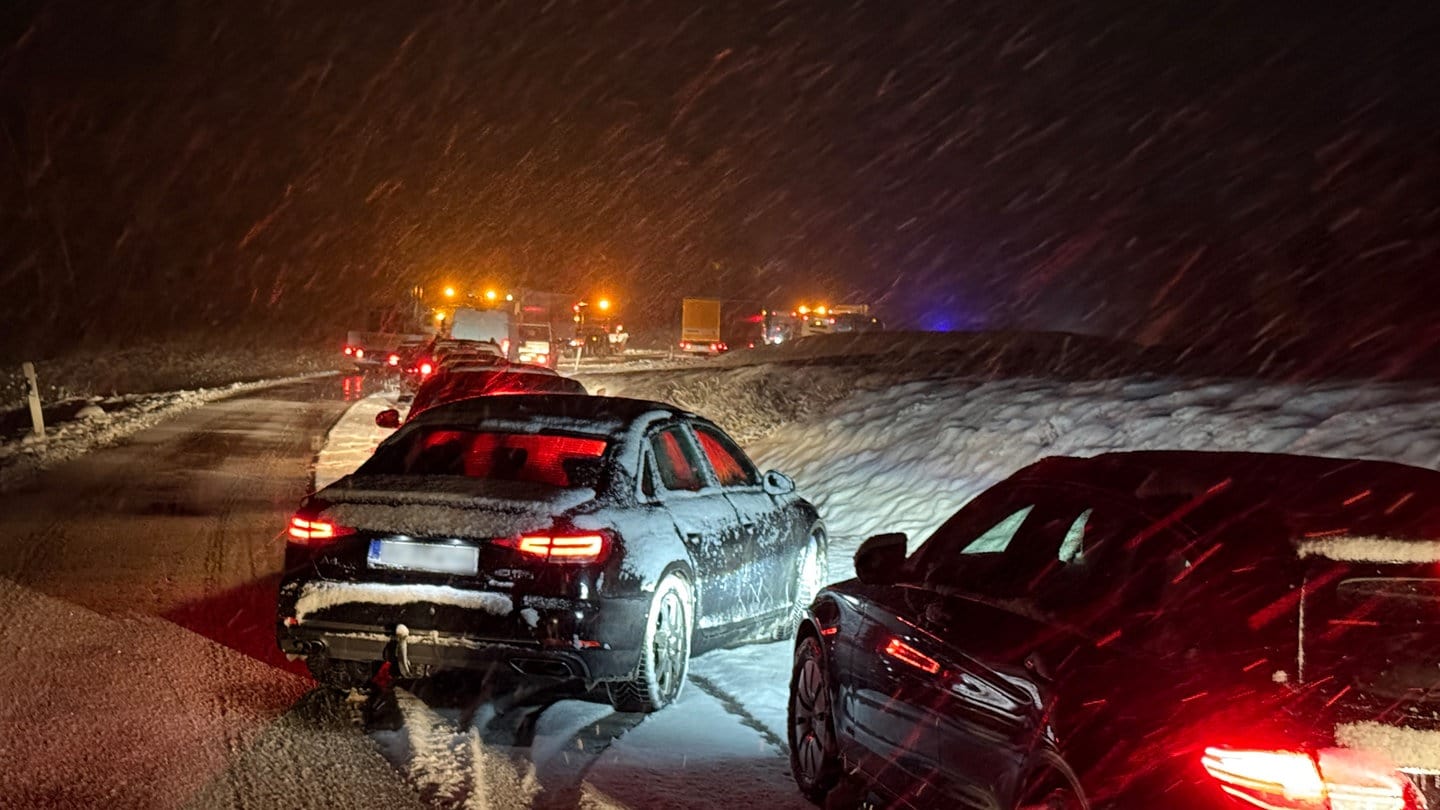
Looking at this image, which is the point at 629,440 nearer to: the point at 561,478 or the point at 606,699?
the point at 561,478

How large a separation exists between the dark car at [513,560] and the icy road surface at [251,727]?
32 cm

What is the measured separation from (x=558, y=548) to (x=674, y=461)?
154 cm

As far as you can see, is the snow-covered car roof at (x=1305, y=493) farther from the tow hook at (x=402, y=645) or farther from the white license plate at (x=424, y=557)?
the tow hook at (x=402, y=645)

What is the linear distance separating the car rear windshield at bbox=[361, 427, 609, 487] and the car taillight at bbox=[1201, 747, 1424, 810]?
14.5 feet

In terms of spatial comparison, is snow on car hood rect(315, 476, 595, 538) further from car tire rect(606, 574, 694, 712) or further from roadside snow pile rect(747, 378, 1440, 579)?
roadside snow pile rect(747, 378, 1440, 579)

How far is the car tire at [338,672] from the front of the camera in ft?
21.7

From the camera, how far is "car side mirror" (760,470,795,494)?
8586 millimetres

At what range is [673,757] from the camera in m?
5.98

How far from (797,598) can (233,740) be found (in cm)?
382

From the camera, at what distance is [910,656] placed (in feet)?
15.0

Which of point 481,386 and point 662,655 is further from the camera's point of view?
point 481,386

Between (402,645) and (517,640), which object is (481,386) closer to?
(402,645)

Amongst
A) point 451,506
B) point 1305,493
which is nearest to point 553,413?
point 451,506

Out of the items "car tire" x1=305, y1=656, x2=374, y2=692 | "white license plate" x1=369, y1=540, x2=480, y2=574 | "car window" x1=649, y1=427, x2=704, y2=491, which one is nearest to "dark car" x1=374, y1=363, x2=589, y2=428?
"car window" x1=649, y1=427, x2=704, y2=491
